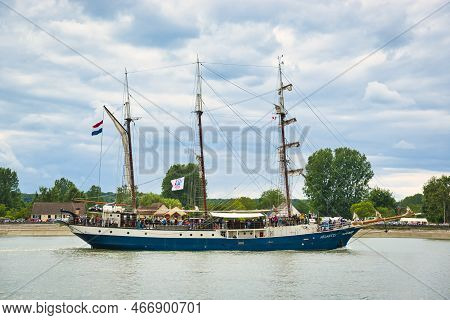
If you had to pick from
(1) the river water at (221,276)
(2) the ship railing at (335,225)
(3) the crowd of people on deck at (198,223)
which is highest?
(3) the crowd of people on deck at (198,223)

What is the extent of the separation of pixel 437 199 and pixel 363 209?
52.9ft

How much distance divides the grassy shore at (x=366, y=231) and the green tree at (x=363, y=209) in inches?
186

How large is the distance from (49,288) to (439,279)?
29201mm

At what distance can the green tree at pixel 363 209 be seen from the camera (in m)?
128

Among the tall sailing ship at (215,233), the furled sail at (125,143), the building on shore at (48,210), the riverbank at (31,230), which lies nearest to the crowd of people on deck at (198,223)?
the tall sailing ship at (215,233)

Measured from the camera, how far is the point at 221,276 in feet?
150

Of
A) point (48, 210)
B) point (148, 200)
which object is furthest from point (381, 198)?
point (48, 210)

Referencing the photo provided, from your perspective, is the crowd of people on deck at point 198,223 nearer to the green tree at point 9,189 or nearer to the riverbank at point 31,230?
the riverbank at point 31,230

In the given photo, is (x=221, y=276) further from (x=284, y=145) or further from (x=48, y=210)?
(x=48, y=210)

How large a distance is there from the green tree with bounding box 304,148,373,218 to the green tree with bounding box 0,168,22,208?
8947cm

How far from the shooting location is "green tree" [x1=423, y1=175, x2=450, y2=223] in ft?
415

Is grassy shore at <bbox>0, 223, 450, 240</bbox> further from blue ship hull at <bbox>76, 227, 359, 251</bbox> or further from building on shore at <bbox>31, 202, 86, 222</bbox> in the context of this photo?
blue ship hull at <bbox>76, 227, 359, 251</bbox>

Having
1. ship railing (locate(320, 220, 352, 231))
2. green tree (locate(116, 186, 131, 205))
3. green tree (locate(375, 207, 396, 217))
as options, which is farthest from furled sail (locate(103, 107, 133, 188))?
green tree (locate(375, 207, 396, 217))
